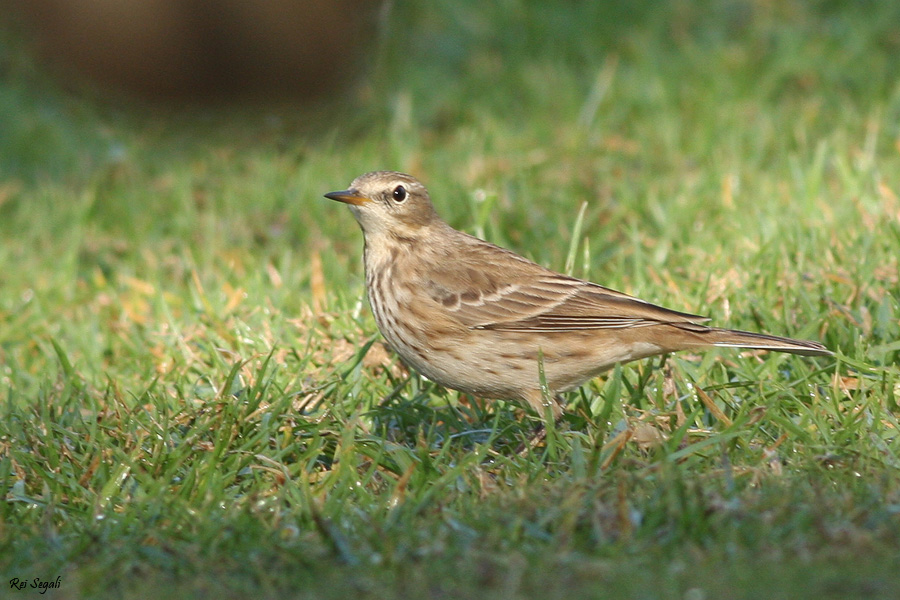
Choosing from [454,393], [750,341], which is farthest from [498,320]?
[750,341]

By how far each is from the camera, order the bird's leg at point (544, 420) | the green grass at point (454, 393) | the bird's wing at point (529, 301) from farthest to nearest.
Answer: the bird's wing at point (529, 301)
the bird's leg at point (544, 420)
the green grass at point (454, 393)

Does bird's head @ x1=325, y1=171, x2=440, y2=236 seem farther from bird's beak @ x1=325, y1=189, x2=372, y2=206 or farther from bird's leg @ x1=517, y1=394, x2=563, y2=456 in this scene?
bird's leg @ x1=517, y1=394, x2=563, y2=456

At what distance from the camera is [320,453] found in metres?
4.69

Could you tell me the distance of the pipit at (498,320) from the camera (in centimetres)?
495

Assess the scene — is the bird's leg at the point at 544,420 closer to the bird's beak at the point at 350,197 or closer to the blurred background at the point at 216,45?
the bird's beak at the point at 350,197

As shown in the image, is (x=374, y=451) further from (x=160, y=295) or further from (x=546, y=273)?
(x=160, y=295)

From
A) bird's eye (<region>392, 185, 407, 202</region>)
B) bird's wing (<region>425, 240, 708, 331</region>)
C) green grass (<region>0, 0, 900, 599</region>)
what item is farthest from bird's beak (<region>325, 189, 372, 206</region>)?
green grass (<region>0, 0, 900, 599</region>)

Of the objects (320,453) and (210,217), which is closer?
(320,453)

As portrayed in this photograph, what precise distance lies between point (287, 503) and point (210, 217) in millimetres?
3867

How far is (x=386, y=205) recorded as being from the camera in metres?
5.55

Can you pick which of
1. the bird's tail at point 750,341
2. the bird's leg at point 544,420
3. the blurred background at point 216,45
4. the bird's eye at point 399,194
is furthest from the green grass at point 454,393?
the bird's eye at point 399,194

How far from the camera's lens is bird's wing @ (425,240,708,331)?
505 centimetres

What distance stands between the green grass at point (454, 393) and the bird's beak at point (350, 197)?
70cm

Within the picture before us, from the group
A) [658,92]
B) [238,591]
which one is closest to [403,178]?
[238,591]
